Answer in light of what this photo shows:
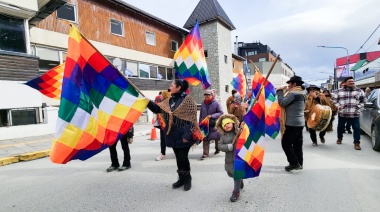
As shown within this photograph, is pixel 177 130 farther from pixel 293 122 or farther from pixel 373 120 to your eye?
pixel 373 120

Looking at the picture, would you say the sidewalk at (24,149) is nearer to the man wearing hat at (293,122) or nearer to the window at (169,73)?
the man wearing hat at (293,122)

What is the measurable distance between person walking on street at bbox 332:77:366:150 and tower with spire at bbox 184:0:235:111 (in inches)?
622

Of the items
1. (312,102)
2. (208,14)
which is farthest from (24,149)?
(208,14)

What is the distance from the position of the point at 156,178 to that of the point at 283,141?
2.55 metres

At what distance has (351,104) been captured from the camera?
6117 mm

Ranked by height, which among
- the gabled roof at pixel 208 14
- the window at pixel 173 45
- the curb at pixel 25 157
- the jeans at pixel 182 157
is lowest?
the curb at pixel 25 157

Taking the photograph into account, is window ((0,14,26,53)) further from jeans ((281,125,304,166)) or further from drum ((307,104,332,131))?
drum ((307,104,332,131))

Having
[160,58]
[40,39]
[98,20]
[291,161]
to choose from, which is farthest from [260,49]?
[291,161]

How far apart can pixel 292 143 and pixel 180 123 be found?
231 centimetres

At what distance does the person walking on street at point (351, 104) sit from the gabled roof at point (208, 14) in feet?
56.9

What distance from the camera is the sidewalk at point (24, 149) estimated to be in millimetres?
6211

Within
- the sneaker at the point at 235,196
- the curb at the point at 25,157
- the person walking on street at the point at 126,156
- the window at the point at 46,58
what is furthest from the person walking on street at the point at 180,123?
the window at the point at 46,58

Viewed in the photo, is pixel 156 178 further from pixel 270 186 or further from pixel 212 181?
pixel 270 186

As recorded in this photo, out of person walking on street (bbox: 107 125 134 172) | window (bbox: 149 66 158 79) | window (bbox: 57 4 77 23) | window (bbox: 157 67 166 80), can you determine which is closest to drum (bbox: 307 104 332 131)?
person walking on street (bbox: 107 125 134 172)
